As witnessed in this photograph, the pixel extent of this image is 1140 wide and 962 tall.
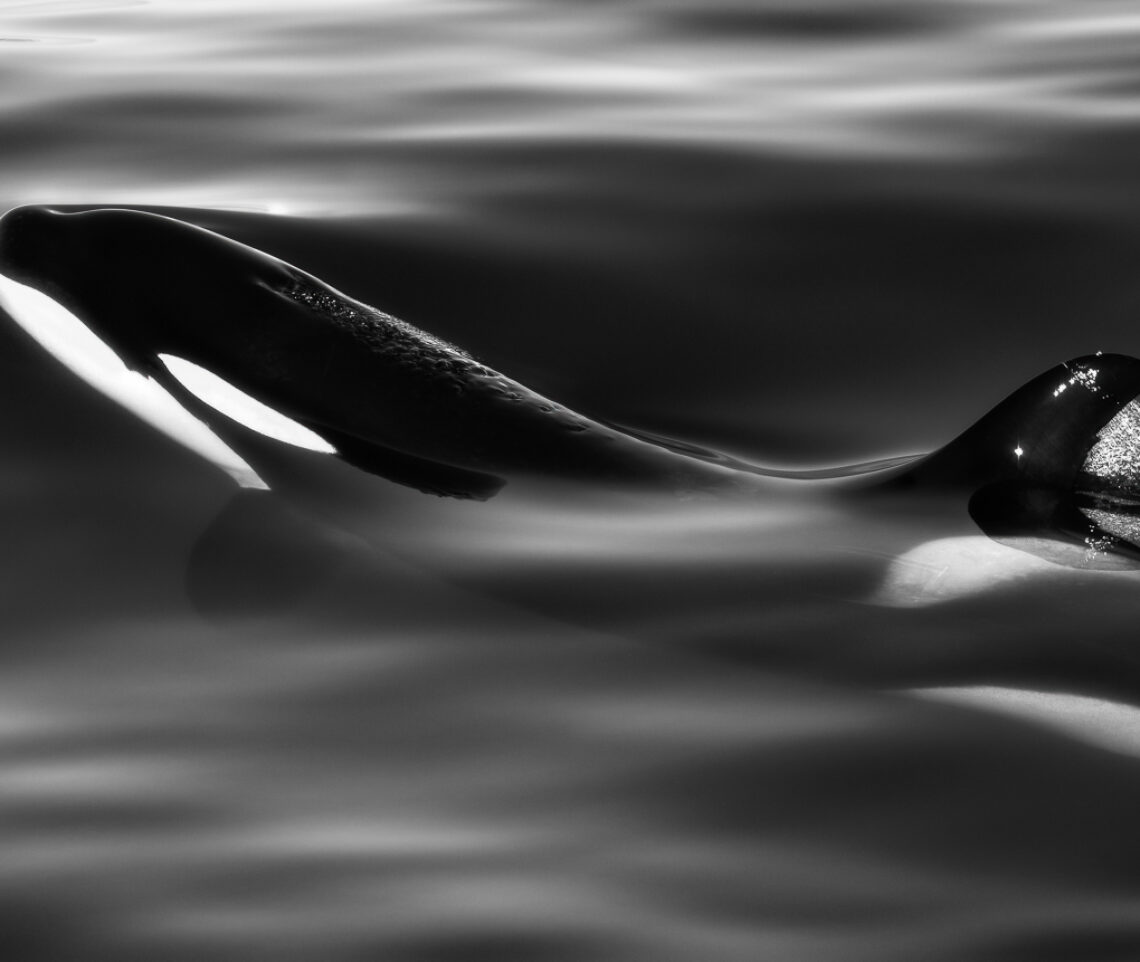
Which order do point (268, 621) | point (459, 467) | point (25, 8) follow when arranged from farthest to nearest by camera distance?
1. point (25, 8)
2. point (459, 467)
3. point (268, 621)

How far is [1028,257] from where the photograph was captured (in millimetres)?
6734

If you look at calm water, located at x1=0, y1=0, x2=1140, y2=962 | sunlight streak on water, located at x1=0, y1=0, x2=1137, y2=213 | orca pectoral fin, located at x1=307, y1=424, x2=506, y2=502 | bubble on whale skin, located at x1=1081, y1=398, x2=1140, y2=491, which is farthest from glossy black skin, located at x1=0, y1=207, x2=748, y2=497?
sunlight streak on water, located at x1=0, y1=0, x2=1137, y2=213

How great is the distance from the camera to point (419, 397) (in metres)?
4.96

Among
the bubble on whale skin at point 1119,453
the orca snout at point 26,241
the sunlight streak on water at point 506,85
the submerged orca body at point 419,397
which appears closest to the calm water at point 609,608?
the sunlight streak on water at point 506,85

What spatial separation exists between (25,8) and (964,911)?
11215 millimetres

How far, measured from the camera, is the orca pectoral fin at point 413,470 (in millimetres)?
4773

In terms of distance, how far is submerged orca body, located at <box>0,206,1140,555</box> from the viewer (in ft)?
15.0

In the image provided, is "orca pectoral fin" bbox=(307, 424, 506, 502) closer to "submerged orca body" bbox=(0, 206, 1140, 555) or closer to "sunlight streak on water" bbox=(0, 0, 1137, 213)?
"submerged orca body" bbox=(0, 206, 1140, 555)

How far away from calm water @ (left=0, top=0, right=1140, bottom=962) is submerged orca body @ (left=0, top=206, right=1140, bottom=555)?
175mm

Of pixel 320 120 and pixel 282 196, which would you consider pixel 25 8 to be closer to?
pixel 320 120

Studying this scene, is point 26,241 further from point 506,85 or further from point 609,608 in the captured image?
point 506,85

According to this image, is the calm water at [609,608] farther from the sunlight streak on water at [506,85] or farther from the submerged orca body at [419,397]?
the submerged orca body at [419,397]

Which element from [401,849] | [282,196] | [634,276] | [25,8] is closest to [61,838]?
[401,849]

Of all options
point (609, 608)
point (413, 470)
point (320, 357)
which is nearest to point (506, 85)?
point (320, 357)
